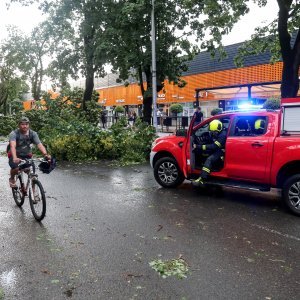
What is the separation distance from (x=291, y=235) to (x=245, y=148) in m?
2.13

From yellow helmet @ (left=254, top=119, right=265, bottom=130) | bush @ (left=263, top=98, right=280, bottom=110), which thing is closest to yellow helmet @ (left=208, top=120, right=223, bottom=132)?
yellow helmet @ (left=254, top=119, right=265, bottom=130)

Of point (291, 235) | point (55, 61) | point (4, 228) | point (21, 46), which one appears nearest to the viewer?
point (291, 235)

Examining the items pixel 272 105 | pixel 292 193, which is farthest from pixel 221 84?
pixel 292 193

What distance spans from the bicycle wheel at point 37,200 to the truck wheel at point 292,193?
4.21 metres

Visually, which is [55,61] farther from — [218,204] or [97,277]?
[97,277]

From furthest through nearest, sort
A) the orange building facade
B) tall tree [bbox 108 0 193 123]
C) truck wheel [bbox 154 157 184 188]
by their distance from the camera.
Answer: the orange building facade < tall tree [bbox 108 0 193 123] < truck wheel [bbox 154 157 184 188]

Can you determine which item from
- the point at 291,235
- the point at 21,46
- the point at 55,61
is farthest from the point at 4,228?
the point at 21,46

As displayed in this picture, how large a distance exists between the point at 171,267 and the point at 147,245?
2.74ft

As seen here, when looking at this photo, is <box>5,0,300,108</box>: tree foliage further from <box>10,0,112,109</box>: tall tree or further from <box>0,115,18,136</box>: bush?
<box>0,115,18,136</box>: bush

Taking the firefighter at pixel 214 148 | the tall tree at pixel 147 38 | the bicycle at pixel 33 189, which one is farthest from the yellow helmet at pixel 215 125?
the tall tree at pixel 147 38

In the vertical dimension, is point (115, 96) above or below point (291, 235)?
above

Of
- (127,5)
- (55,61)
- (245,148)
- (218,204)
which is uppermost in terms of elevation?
(127,5)

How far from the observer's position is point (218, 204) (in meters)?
7.51

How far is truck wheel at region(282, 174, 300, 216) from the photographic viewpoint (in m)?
6.56
